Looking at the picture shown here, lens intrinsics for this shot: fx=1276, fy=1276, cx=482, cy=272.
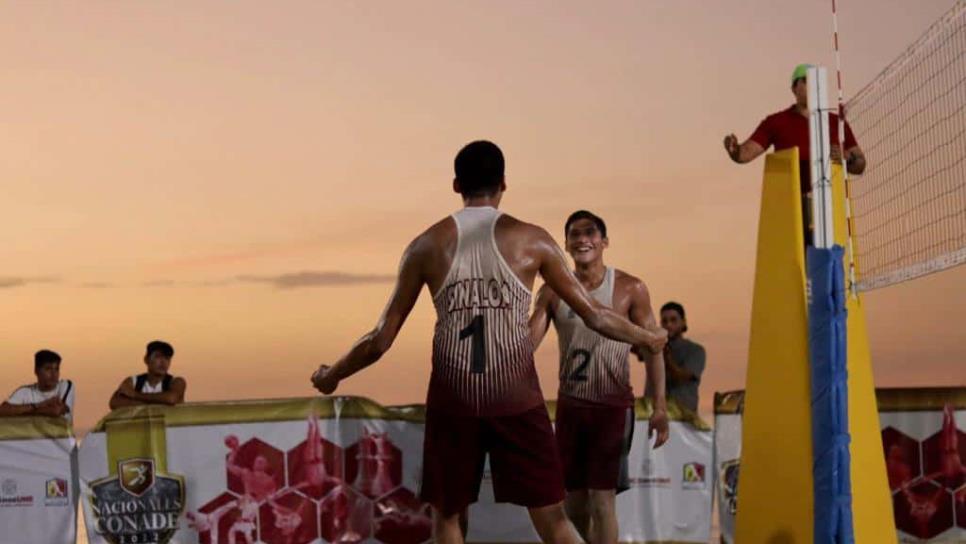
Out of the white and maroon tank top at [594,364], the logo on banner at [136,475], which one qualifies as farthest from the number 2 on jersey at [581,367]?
the logo on banner at [136,475]

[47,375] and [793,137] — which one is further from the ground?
[793,137]

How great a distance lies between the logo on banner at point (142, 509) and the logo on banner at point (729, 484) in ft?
12.4

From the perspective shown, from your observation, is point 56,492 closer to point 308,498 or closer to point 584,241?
point 308,498

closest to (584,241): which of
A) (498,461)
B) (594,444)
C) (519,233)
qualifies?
(594,444)

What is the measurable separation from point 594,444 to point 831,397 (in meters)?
1.41

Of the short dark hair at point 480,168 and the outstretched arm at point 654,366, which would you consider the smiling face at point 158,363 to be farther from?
the short dark hair at point 480,168

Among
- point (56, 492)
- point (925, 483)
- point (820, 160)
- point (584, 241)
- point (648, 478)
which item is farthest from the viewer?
point (925, 483)

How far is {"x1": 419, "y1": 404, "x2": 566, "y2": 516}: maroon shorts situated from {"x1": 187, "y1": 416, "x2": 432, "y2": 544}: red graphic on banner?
2.65 metres

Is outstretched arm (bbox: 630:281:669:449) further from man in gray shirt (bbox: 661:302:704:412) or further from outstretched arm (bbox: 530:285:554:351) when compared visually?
man in gray shirt (bbox: 661:302:704:412)

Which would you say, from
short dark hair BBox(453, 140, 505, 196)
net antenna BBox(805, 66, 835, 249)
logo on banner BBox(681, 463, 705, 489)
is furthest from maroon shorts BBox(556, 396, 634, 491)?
short dark hair BBox(453, 140, 505, 196)

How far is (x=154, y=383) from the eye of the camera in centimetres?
1031

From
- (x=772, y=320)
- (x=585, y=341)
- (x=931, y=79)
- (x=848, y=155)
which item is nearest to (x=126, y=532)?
(x=585, y=341)

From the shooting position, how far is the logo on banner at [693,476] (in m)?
9.13

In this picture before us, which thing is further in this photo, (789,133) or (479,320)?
(789,133)
